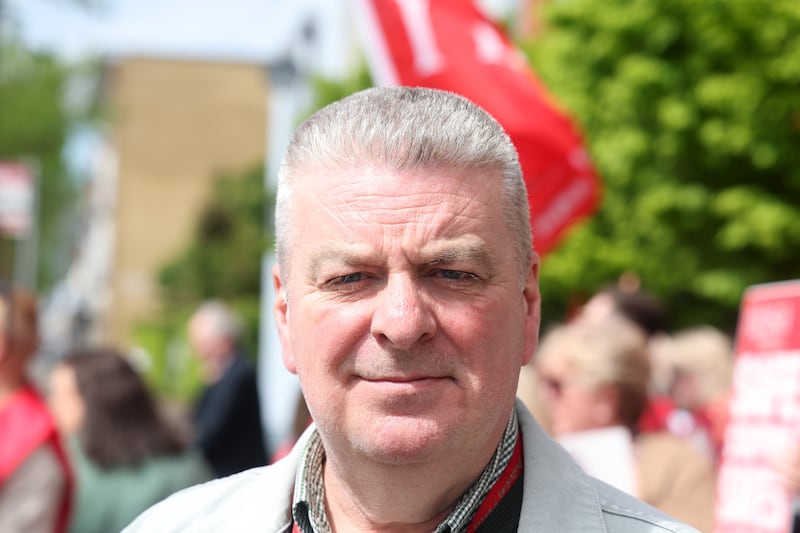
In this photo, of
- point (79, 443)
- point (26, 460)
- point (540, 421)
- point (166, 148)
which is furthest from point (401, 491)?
point (166, 148)

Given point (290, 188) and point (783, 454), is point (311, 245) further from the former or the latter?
point (783, 454)

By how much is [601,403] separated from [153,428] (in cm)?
240

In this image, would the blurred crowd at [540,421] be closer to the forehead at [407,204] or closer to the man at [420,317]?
the man at [420,317]

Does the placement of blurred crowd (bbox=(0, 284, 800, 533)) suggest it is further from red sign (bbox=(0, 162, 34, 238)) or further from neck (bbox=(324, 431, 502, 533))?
red sign (bbox=(0, 162, 34, 238))

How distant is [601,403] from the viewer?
4.36 meters

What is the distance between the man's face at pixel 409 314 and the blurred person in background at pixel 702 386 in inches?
169

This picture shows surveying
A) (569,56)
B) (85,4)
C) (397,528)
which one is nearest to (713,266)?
(569,56)

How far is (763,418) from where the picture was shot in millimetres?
3541

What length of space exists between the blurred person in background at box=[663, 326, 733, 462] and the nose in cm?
438

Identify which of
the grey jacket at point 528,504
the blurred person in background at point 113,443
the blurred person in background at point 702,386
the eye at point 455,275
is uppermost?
the eye at point 455,275

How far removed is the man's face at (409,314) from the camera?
1.87 metres

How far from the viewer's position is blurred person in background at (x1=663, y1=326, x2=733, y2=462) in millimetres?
6164

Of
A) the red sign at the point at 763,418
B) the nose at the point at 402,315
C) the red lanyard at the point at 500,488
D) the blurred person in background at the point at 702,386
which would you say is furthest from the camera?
the blurred person in background at the point at 702,386

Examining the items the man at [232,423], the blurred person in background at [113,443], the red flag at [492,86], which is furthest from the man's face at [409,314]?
the man at [232,423]
